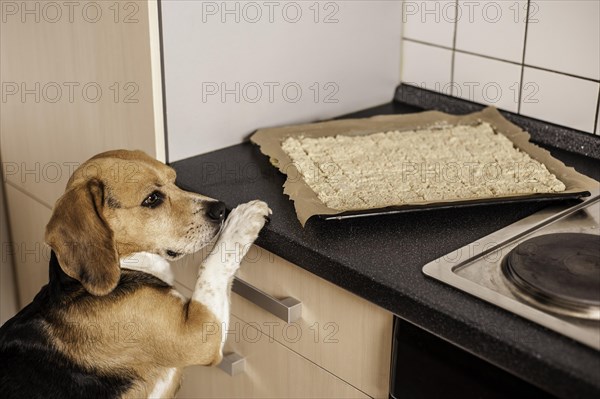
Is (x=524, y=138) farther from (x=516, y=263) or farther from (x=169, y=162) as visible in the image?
(x=169, y=162)

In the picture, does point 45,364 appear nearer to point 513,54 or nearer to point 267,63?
point 267,63

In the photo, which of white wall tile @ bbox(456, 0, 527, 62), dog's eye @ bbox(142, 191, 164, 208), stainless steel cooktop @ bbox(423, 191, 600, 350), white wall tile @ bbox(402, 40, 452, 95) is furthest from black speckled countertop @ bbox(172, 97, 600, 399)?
white wall tile @ bbox(402, 40, 452, 95)

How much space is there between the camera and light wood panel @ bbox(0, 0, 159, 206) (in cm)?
158

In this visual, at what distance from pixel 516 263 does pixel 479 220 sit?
7.7 inches

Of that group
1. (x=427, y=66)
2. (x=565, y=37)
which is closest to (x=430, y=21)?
(x=427, y=66)

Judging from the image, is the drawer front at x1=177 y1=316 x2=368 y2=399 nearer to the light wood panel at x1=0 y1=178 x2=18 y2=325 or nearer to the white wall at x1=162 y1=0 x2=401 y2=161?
the white wall at x1=162 y1=0 x2=401 y2=161

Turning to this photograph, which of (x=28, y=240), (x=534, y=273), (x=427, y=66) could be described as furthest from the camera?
(x=28, y=240)

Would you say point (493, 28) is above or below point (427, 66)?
above

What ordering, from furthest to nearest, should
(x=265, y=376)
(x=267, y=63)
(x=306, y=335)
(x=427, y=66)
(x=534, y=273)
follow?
(x=427, y=66)
(x=267, y=63)
(x=265, y=376)
(x=306, y=335)
(x=534, y=273)

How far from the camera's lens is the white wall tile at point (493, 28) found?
174 centimetres

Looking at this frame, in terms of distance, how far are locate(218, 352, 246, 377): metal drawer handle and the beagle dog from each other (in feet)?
0.47

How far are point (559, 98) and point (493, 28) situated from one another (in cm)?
21

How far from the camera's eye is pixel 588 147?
167 centimetres

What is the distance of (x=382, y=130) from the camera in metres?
1.78
